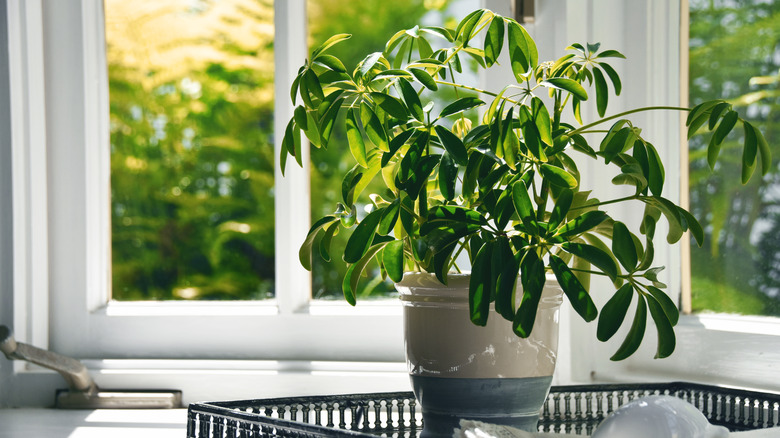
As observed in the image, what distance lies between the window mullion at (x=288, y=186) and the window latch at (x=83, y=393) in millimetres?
248

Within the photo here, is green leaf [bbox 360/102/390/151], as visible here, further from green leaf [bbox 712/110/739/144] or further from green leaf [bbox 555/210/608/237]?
green leaf [bbox 712/110/739/144]

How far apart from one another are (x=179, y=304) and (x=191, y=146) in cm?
32

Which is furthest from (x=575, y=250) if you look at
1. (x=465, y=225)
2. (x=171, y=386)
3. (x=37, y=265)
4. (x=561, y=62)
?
(x=37, y=265)

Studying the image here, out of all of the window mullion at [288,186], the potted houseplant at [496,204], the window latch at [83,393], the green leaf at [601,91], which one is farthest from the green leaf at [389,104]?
the window latch at [83,393]

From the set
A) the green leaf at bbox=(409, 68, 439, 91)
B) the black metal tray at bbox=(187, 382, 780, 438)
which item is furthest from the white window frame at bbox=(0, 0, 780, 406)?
the green leaf at bbox=(409, 68, 439, 91)

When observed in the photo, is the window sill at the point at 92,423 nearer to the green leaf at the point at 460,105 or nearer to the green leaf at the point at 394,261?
the green leaf at the point at 394,261

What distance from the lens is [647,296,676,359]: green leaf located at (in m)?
0.73

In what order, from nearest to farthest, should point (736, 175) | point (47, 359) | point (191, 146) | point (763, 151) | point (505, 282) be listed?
point (505, 282) < point (763, 151) < point (736, 175) < point (47, 359) < point (191, 146)

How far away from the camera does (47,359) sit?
4.16 ft

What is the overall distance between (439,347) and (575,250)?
0.19 metres

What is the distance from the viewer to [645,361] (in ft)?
4.01

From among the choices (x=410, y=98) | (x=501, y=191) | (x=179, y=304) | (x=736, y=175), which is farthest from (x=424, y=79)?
(x=179, y=304)

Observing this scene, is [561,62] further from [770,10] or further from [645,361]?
[645,361]

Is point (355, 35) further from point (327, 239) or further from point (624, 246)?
point (624, 246)
